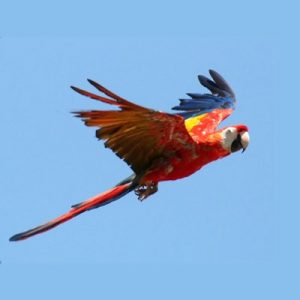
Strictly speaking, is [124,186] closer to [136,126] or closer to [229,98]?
[136,126]

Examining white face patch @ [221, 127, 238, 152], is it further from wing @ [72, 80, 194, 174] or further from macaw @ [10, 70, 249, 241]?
wing @ [72, 80, 194, 174]

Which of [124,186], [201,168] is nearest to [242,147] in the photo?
[201,168]

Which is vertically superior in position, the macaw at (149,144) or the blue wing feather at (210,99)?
the blue wing feather at (210,99)

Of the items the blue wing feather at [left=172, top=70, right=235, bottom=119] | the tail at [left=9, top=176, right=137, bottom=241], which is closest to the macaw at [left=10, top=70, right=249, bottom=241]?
the tail at [left=9, top=176, right=137, bottom=241]

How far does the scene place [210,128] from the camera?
607 cm

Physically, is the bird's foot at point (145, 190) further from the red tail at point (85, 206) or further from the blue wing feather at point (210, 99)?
the blue wing feather at point (210, 99)

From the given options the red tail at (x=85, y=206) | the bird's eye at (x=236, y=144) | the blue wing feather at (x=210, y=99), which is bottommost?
the red tail at (x=85, y=206)

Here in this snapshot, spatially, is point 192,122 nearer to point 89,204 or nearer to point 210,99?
point 210,99

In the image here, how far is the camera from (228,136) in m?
5.64

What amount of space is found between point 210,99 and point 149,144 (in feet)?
4.70

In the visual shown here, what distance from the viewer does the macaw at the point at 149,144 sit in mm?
5012

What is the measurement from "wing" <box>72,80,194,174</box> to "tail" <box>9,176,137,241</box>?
5.7 inches

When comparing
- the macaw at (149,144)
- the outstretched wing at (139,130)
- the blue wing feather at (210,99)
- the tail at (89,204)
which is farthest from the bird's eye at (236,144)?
the blue wing feather at (210,99)

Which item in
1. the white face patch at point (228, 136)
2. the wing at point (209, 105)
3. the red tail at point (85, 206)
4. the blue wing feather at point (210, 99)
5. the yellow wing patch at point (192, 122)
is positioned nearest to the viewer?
the red tail at point (85, 206)
